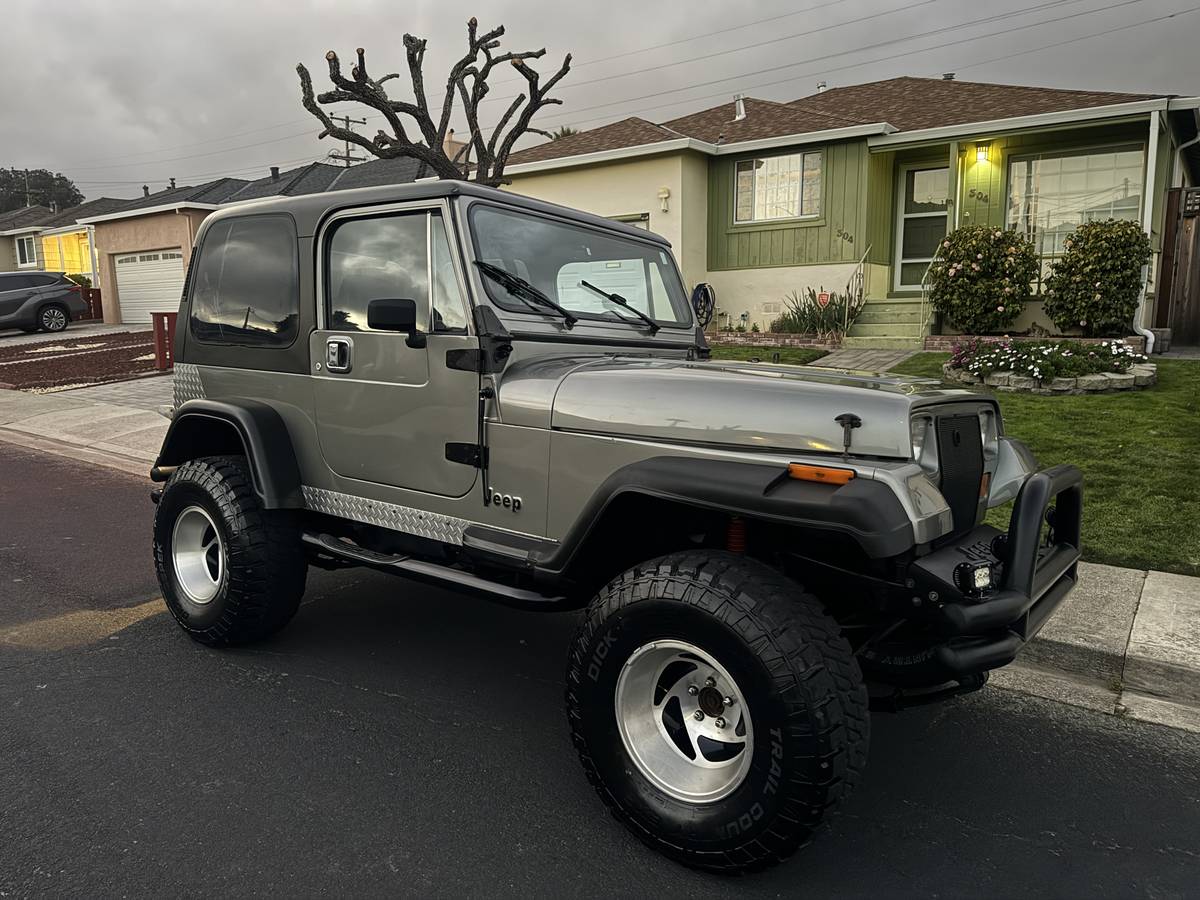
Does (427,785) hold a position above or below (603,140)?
below

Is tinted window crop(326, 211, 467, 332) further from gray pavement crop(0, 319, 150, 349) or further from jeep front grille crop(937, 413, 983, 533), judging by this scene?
gray pavement crop(0, 319, 150, 349)

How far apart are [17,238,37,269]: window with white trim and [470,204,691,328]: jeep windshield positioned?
148ft

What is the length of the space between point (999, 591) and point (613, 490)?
1.16 metres

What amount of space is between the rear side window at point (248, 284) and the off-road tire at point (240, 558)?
636 mm

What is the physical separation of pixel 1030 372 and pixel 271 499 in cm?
844

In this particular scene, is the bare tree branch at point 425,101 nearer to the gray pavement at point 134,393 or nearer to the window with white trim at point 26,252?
the gray pavement at point 134,393

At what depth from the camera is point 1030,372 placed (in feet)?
30.5

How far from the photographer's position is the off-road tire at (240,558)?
12.1 feet

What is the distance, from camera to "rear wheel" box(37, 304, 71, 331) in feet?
76.4

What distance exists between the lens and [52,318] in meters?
23.6

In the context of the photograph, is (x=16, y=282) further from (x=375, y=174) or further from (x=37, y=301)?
(x=375, y=174)

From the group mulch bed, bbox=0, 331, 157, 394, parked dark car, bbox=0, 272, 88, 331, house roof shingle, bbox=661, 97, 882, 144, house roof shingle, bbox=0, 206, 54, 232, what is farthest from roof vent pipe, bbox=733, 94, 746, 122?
house roof shingle, bbox=0, 206, 54, 232

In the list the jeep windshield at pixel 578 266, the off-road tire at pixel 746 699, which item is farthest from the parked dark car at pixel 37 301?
the off-road tire at pixel 746 699

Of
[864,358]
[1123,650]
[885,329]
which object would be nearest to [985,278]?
[885,329]
